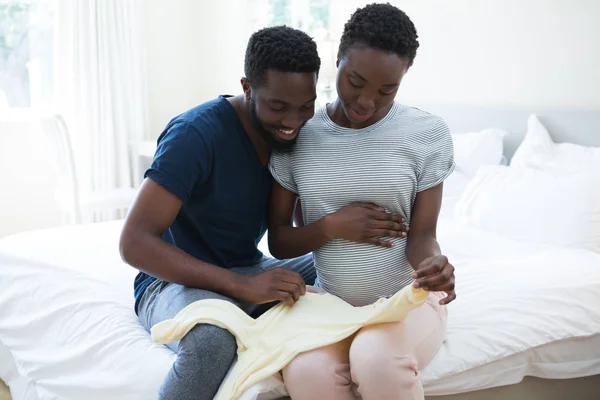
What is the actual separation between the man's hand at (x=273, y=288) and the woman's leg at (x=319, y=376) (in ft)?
0.43

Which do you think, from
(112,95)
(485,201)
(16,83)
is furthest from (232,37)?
(485,201)

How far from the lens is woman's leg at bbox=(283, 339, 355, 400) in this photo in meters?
1.25

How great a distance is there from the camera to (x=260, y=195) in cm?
156

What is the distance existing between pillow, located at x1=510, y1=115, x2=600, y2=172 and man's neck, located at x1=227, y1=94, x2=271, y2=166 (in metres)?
1.32

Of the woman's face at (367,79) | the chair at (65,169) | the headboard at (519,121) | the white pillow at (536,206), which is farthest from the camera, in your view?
the chair at (65,169)

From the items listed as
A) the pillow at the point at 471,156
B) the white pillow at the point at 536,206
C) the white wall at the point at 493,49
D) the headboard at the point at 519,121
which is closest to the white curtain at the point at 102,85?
the white wall at the point at 493,49

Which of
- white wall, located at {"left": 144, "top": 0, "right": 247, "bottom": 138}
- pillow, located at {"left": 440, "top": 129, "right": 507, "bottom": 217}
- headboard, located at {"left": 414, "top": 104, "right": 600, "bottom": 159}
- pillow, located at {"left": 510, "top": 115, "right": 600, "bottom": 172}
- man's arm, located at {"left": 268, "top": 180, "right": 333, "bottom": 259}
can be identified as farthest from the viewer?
white wall, located at {"left": 144, "top": 0, "right": 247, "bottom": 138}

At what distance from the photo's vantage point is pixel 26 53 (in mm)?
3973

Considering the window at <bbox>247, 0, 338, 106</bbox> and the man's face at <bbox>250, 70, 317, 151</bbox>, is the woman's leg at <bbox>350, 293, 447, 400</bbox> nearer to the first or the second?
the man's face at <bbox>250, 70, 317, 151</bbox>

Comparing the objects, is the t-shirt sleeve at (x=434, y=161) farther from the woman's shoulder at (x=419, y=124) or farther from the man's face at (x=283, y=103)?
the man's face at (x=283, y=103)

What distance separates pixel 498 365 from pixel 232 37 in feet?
11.0

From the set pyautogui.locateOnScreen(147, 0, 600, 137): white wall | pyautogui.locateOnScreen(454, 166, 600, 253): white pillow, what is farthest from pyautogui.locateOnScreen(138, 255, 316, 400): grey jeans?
pyautogui.locateOnScreen(147, 0, 600, 137): white wall

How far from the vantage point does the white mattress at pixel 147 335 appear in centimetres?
151

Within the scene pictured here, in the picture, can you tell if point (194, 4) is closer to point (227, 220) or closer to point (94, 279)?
point (94, 279)
